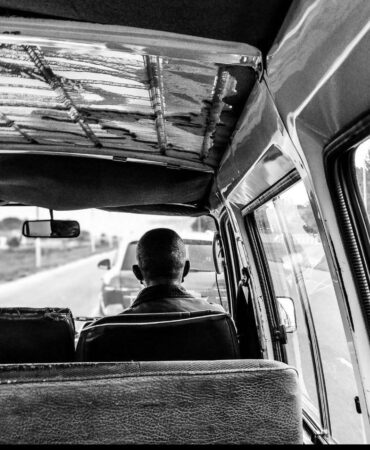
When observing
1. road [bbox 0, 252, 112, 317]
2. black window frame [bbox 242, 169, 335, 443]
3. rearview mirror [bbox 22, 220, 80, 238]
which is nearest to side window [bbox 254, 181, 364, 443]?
black window frame [bbox 242, 169, 335, 443]

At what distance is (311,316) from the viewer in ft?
11.9

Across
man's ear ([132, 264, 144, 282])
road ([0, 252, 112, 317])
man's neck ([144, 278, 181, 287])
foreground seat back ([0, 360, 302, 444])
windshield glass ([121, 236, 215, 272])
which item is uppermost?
road ([0, 252, 112, 317])

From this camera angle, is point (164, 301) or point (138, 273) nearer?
point (164, 301)

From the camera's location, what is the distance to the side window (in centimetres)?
310

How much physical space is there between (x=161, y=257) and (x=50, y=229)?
1.67m

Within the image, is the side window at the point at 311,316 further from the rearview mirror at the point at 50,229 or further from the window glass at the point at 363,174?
the rearview mirror at the point at 50,229

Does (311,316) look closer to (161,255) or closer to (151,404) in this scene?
(161,255)

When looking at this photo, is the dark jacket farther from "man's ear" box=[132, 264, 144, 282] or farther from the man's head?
"man's ear" box=[132, 264, 144, 282]

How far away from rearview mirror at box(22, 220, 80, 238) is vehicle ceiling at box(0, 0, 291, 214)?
0.63ft

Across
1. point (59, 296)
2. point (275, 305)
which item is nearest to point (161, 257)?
point (275, 305)

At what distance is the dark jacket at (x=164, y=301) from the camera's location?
3032 mm

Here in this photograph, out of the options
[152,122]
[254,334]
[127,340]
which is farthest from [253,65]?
[254,334]

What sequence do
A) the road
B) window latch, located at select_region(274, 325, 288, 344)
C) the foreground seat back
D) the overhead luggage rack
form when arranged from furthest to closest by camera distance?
1. the road
2. window latch, located at select_region(274, 325, 288, 344)
3. the overhead luggage rack
4. the foreground seat back

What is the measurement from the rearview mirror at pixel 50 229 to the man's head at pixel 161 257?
1.31m
